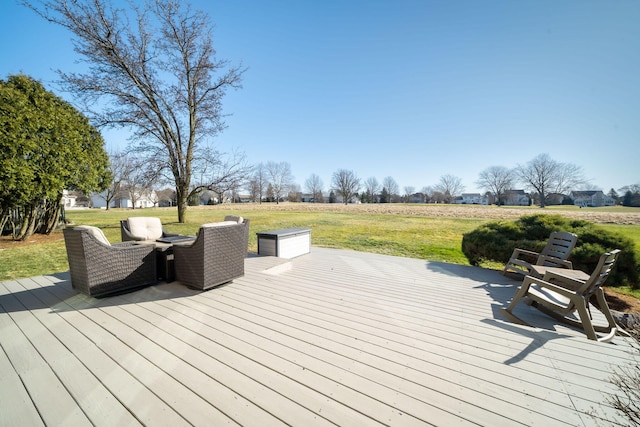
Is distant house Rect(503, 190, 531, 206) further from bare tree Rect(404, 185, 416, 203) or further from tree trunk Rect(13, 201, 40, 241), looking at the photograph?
tree trunk Rect(13, 201, 40, 241)

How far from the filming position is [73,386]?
166cm

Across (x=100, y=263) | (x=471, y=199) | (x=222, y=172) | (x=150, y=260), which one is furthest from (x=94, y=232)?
(x=471, y=199)

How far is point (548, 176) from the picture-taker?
46.6 meters

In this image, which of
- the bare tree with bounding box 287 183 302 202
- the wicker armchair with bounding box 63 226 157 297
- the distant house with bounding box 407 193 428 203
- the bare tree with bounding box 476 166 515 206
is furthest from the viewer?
the distant house with bounding box 407 193 428 203

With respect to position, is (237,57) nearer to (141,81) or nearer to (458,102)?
(141,81)

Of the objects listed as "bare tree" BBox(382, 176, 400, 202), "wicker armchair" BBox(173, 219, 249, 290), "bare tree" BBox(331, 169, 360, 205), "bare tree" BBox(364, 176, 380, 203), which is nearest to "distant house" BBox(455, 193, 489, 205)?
"bare tree" BBox(382, 176, 400, 202)

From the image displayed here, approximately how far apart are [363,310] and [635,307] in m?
5.17

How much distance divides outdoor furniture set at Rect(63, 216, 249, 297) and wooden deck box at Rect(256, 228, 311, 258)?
5.67ft

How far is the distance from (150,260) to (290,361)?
2952 millimetres

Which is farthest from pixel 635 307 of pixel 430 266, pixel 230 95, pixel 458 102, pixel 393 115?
pixel 230 95

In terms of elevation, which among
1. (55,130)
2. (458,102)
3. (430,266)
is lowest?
(430,266)

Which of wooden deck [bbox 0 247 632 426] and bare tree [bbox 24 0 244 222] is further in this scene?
bare tree [bbox 24 0 244 222]

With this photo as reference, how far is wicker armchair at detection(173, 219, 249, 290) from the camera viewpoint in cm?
330

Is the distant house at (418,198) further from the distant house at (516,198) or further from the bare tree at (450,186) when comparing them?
the distant house at (516,198)
